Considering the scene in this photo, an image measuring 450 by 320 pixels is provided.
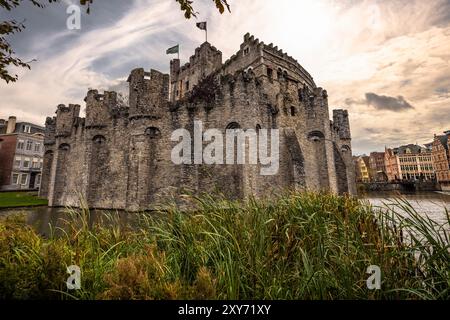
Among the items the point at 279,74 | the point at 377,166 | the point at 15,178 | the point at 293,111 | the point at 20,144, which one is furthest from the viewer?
the point at 377,166

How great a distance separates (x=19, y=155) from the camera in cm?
4028

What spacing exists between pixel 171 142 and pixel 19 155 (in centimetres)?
3858

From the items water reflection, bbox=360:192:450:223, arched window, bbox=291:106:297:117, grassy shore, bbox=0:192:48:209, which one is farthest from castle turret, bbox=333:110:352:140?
grassy shore, bbox=0:192:48:209

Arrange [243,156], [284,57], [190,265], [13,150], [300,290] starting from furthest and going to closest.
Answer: [13,150] < [284,57] < [243,156] < [190,265] < [300,290]

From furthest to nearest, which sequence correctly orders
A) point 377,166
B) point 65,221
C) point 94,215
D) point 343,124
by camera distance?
point 377,166
point 343,124
point 94,215
point 65,221

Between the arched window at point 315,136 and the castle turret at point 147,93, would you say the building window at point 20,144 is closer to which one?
the castle turret at point 147,93

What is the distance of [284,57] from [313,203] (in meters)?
25.8

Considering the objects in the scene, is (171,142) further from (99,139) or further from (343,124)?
(343,124)

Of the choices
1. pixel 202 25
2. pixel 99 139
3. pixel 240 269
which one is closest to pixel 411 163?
pixel 202 25

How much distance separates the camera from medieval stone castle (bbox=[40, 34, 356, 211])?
1588 cm

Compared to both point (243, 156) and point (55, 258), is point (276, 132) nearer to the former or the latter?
point (243, 156)
